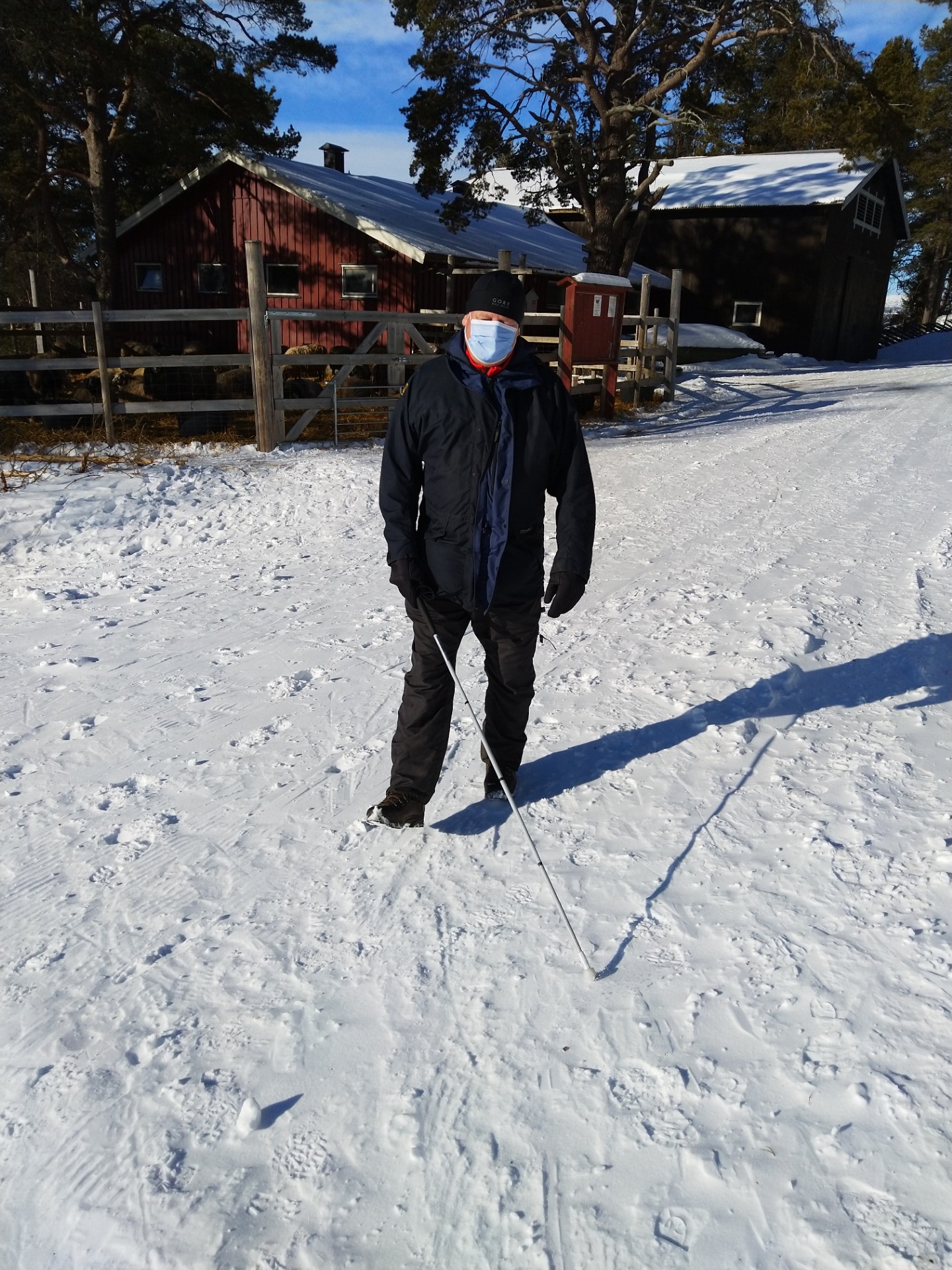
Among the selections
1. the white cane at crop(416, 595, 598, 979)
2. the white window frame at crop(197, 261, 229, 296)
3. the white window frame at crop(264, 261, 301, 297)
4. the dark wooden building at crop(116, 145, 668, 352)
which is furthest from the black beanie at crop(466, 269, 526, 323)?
the white window frame at crop(197, 261, 229, 296)

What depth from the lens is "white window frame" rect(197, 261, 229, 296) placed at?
21078mm

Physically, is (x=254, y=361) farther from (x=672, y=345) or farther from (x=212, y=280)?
(x=212, y=280)

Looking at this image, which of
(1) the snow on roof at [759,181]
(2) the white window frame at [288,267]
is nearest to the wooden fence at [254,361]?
(2) the white window frame at [288,267]

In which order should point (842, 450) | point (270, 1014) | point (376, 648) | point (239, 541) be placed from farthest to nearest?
point (842, 450) < point (239, 541) < point (376, 648) < point (270, 1014)

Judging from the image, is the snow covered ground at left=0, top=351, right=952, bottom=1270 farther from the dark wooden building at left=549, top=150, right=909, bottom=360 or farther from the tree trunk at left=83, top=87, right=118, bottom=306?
the dark wooden building at left=549, top=150, right=909, bottom=360

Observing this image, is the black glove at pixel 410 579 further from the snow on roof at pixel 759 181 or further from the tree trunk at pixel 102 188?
the snow on roof at pixel 759 181

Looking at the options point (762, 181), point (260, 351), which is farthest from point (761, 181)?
point (260, 351)

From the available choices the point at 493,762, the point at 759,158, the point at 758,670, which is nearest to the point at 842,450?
the point at 758,670

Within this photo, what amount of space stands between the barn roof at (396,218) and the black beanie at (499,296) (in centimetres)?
1476

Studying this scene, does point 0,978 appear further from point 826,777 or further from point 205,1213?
point 826,777

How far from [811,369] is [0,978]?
83.3 ft

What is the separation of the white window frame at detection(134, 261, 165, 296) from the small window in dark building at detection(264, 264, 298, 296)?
2654 mm

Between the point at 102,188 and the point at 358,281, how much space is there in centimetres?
525

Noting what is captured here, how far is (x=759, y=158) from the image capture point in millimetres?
31594
